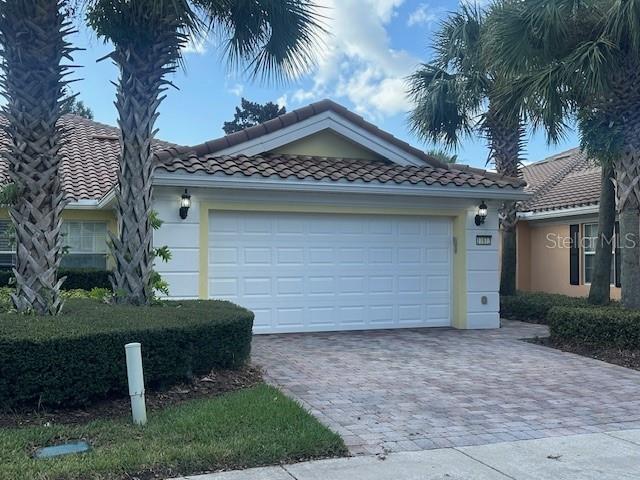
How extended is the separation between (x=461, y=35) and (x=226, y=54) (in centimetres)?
765

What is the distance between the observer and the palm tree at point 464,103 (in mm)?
14680

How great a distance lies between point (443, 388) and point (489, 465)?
8.34ft

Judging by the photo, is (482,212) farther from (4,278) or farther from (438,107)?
(4,278)

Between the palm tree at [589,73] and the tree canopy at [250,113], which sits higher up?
the tree canopy at [250,113]

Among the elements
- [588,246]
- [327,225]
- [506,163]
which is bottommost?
[588,246]

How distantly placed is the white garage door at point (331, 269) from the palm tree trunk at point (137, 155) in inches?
120

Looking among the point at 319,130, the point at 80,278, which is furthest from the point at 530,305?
the point at 80,278

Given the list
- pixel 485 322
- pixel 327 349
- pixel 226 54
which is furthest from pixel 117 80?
pixel 485 322

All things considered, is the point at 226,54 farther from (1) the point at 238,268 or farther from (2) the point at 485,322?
(2) the point at 485,322

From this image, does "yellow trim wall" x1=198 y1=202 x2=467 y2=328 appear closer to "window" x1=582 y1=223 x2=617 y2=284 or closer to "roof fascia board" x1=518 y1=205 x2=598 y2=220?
"roof fascia board" x1=518 y1=205 x2=598 y2=220

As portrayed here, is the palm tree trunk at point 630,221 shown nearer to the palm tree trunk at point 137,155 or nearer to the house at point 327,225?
the house at point 327,225

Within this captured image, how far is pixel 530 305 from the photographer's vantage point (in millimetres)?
14523

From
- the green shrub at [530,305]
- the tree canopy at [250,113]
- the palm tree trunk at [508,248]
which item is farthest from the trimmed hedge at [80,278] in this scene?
the tree canopy at [250,113]

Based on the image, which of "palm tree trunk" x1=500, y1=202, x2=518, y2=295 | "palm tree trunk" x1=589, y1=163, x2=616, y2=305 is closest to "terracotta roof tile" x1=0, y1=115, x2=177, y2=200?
"palm tree trunk" x1=500, y1=202, x2=518, y2=295
